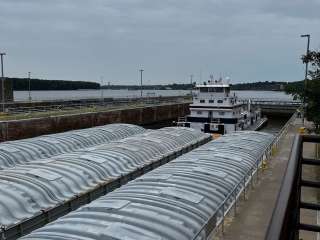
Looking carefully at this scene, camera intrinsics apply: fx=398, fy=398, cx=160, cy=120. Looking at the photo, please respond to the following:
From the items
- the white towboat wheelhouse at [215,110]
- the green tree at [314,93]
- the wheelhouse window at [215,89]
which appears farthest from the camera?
the wheelhouse window at [215,89]

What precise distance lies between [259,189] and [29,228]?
29.6 ft

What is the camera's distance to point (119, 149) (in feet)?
60.6

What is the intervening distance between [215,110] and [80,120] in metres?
16.0

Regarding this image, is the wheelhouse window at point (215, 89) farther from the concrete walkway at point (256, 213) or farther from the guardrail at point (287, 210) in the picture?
the guardrail at point (287, 210)

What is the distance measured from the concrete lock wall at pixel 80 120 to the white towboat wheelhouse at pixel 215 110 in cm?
803

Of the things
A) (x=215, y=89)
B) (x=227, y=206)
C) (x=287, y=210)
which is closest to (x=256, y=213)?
(x=227, y=206)

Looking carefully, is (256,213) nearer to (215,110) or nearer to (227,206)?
(227,206)

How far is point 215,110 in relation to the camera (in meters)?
47.0

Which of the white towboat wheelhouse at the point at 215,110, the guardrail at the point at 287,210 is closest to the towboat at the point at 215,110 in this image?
the white towboat wheelhouse at the point at 215,110

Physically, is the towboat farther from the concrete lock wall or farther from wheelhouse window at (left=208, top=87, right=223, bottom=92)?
the concrete lock wall

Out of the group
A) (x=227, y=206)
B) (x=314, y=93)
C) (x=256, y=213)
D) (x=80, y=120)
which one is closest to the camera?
(x=227, y=206)

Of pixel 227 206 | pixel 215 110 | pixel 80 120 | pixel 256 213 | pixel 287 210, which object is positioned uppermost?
pixel 287 210

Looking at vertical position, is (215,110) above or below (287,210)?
below

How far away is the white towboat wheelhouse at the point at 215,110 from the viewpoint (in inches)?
1831
